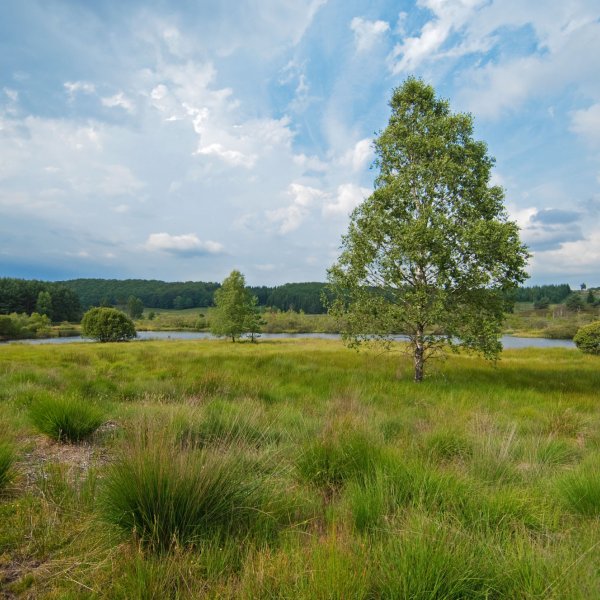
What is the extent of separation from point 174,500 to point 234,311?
52.0 meters

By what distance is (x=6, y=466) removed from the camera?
3.89 meters

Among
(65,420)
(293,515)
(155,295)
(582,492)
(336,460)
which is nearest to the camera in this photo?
(293,515)

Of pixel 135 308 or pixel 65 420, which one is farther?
pixel 135 308

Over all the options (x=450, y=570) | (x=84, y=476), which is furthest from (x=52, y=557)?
(x=450, y=570)

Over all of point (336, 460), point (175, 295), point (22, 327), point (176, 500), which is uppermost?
point (175, 295)

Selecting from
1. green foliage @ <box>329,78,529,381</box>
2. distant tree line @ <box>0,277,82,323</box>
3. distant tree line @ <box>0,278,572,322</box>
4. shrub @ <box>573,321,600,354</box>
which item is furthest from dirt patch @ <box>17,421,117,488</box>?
distant tree line @ <box>0,277,82,323</box>

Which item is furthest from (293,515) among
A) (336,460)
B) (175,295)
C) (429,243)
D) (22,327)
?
(175,295)

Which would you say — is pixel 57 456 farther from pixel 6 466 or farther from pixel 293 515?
pixel 293 515

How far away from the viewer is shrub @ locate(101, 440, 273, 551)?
2986 millimetres

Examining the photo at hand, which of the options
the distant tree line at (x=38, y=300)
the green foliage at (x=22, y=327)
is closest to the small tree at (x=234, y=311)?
the green foliage at (x=22, y=327)

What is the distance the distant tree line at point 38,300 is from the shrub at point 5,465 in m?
119

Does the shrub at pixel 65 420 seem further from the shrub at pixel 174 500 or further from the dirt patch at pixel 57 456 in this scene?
the shrub at pixel 174 500

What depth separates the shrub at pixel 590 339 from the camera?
98.7 ft

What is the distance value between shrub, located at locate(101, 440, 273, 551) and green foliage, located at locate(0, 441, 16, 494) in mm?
1337
